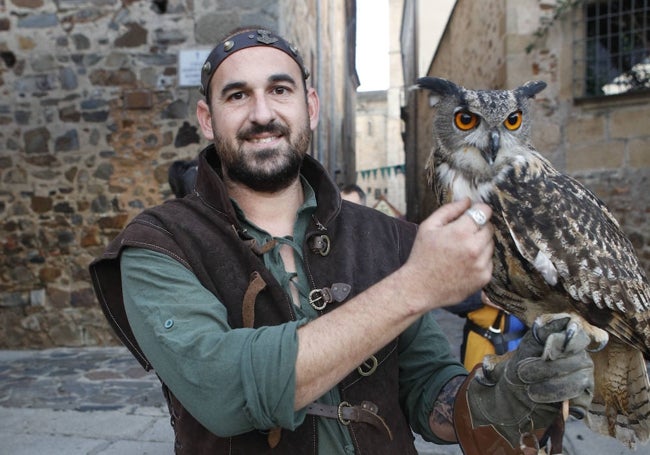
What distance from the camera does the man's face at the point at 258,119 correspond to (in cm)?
159

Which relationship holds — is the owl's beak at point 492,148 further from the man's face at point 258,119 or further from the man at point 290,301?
the man's face at point 258,119

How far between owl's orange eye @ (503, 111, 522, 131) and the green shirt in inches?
30.9

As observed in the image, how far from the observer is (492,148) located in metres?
1.56

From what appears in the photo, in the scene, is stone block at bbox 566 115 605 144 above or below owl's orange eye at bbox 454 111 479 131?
above

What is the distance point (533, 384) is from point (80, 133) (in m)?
5.64

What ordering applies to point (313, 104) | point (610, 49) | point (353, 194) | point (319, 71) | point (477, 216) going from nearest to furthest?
1. point (477, 216)
2. point (313, 104)
3. point (353, 194)
4. point (610, 49)
5. point (319, 71)

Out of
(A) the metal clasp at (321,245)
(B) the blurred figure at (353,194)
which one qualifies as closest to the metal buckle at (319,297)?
(A) the metal clasp at (321,245)

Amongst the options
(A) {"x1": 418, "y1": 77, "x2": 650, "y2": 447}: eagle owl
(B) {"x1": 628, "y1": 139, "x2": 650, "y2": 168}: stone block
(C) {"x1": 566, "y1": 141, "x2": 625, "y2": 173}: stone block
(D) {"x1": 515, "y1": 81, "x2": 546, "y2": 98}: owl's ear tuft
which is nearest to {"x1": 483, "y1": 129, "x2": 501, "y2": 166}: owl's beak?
(A) {"x1": 418, "y1": 77, "x2": 650, "y2": 447}: eagle owl

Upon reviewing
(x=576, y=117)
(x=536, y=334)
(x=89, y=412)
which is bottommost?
(x=89, y=412)

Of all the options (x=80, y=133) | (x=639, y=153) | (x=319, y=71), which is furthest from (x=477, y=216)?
(x=319, y=71)

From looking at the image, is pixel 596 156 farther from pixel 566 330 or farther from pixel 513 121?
pixel 566 330

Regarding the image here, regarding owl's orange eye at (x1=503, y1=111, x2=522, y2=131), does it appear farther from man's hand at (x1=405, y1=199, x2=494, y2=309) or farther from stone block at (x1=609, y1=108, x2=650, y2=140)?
stone block at (x1=609, y1=108, x2=650, y2=140)

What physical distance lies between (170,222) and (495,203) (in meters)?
0.88

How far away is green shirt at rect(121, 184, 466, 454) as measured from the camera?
43.1 inches
